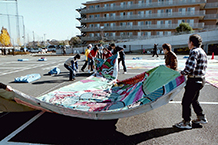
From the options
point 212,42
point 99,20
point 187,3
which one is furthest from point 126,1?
point 212,42

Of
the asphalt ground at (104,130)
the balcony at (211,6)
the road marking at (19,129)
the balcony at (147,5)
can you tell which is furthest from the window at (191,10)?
the road marking at (19,129)

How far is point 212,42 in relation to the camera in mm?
33875

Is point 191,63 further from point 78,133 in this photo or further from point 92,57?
point 92,57

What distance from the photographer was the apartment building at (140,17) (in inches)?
1788

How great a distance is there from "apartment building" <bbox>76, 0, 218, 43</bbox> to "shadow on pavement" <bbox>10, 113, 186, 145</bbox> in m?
40.1

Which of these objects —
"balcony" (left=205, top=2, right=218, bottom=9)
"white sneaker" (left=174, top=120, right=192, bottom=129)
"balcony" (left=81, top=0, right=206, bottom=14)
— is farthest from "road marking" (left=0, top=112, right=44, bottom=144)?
"balcony" (left=205, top=2, right=218, bottom=9)

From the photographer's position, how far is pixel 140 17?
4938cm

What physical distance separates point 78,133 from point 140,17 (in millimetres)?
49544

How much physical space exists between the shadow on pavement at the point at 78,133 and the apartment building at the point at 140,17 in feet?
132

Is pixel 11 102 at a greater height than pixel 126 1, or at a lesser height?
lesser

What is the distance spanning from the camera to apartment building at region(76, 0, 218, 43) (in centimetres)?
4541

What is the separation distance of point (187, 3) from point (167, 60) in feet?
152

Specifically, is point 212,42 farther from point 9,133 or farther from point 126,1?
point 9,133

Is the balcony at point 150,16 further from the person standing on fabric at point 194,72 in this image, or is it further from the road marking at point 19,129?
the road marking at point 19,129
